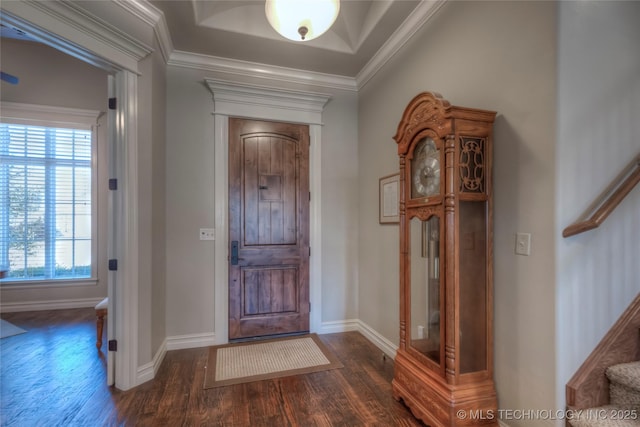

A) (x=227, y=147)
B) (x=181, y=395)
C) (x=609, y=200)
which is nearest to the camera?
(x=609, y=200)

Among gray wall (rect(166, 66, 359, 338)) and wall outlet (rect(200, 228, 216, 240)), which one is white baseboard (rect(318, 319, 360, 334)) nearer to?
gray wall (rect(166, 66, 359, 338))

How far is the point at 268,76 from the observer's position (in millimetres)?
3145

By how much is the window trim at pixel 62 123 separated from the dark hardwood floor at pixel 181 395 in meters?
1.38

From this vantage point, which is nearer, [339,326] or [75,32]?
[75,32]

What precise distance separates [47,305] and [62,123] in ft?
8.31

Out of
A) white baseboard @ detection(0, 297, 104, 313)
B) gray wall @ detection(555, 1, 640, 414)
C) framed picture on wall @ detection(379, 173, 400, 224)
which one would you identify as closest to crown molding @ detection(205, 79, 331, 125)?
framed picture on wall @ detection(379, 173, 400, 224)

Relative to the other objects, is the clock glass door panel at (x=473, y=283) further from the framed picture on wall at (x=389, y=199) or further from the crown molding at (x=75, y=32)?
the crown molding at (x=75, y=32)

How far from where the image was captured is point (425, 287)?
6.25 ft

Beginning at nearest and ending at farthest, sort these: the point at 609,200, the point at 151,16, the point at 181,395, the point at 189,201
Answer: the point at 609,200, the point at 181,395, the point at 151,16, the point at 189,201

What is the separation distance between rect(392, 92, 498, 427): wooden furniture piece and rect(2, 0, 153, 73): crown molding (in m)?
2.15

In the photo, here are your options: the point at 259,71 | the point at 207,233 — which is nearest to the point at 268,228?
the point at 207,233

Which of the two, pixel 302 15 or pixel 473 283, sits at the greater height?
pixel 302 15

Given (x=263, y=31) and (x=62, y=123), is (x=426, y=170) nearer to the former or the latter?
(x=263, y=31)

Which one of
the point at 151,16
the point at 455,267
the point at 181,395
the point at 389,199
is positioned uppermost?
the point at 151,16
